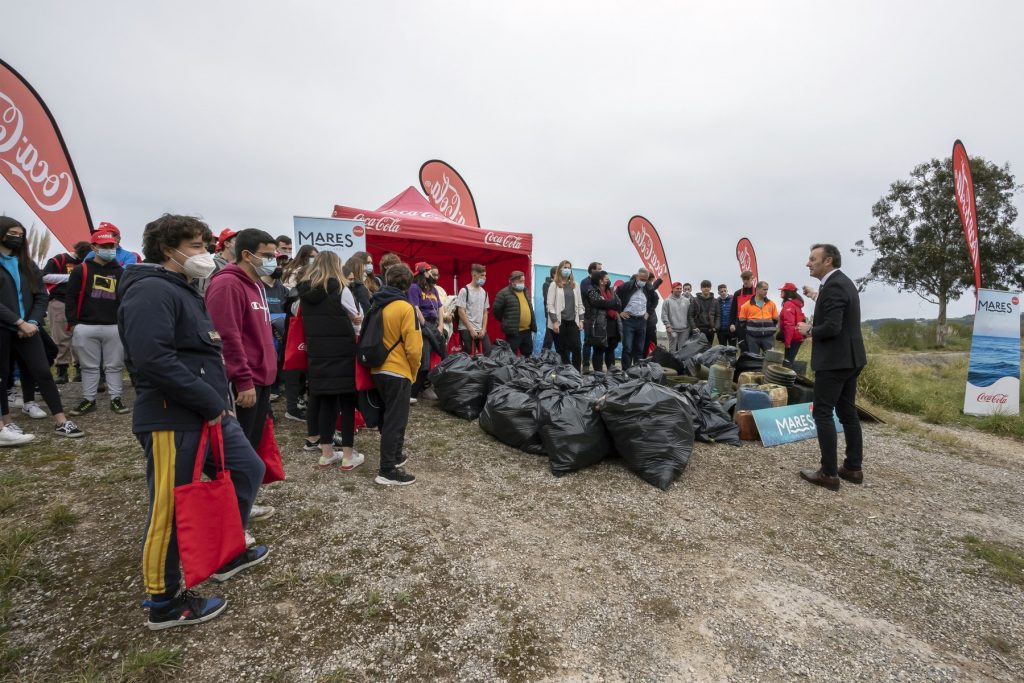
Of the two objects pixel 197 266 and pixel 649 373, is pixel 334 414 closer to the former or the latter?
pixel 197 266

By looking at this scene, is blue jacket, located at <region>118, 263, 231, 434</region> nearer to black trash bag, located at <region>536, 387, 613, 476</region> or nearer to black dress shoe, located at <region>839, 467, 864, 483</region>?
black trash bag, located at <region>536, 387, 613, 476</region>

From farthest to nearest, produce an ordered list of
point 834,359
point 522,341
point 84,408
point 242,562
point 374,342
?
1. point 522,341
2. point 84,408
3. point 834,359
4. point 374,342
5. point 242,562

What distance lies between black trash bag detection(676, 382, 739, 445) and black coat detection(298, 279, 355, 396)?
2900 millimetres

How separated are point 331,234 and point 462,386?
2.82 meters

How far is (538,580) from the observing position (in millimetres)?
2100

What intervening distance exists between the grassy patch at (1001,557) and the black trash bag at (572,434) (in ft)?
6.94

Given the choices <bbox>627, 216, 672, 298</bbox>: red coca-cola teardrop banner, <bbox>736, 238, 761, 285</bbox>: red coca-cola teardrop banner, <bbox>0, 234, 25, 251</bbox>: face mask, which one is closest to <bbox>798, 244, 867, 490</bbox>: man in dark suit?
<bbox>0, 234, 25, 251</bbox>: face mask

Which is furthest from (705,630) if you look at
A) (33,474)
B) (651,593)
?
(33,474)

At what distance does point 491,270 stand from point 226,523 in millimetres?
7647

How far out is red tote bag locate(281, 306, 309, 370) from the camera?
331 centimetres

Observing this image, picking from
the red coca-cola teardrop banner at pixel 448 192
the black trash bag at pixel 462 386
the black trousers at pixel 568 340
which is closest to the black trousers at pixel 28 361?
the black trash bag at pixel 462 386

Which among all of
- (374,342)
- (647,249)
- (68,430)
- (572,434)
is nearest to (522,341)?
(572,434)

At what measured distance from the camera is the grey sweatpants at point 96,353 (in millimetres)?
3963

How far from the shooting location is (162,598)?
167 centimetres
